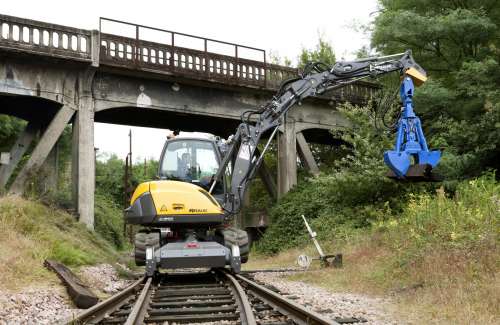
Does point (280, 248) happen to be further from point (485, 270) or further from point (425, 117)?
point (485, 270)

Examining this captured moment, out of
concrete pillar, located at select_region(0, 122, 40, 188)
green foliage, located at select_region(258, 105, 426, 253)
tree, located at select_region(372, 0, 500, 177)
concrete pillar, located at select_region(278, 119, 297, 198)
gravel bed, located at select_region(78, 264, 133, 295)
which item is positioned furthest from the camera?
concrete pillar, located at select_region(278, 119, 297, 198)

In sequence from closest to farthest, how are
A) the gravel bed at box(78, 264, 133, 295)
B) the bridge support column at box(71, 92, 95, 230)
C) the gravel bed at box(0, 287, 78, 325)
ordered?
the gravel bed at box(0, 287, 78, 325), the gravel bed at box(78, 264, 133, 295), the bridge support column at box(71, 92, 95, 230)

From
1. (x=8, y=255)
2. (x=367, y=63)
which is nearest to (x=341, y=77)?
(x=367, y=63)

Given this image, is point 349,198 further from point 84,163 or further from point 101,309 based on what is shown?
point 101,309

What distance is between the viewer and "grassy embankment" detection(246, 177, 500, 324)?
666 centimetres

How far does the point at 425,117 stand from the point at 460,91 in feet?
5.86

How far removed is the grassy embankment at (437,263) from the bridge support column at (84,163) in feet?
28.4

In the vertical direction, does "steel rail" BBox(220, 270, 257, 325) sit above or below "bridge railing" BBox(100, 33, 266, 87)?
below

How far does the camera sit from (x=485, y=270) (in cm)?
771

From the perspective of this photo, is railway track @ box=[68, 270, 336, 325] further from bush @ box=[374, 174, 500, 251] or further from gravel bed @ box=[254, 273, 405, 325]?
bush @ box=[374, 174, 500, 251]

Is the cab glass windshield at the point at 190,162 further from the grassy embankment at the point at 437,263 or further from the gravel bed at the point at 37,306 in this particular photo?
the gravel bed at the point at 37,306

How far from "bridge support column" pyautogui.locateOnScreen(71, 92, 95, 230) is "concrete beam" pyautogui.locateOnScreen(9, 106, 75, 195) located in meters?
0.45

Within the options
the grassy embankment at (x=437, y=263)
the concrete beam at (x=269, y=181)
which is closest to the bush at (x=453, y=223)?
the grassy embankment at (x=437, y=263)

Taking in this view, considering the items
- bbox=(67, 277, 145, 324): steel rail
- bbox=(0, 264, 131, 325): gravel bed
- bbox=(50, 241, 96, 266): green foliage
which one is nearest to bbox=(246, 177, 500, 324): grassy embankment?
bbox=(67, 277, 145, 324): steel rail
